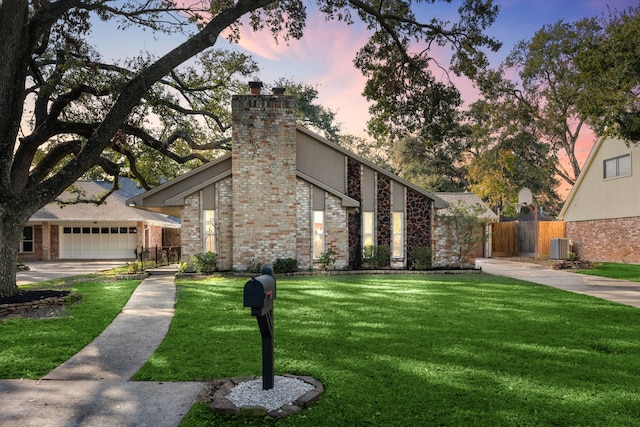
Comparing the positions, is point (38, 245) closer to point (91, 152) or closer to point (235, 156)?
point (235, 156)

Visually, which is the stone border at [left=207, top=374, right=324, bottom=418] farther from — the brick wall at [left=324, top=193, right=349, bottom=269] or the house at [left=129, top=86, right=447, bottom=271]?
the brick wall at [left=324, top=193, right=349, bottom=269]

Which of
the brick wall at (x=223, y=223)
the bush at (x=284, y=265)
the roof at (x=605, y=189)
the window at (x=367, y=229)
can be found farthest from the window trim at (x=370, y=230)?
the roof at (x=605, y=189)

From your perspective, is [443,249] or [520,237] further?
[520,237]

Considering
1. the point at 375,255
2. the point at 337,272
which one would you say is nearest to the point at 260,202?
the point at 337,272

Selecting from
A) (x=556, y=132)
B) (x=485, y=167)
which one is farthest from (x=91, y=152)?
(x=556, y=132)

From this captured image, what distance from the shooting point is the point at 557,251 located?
21844mm

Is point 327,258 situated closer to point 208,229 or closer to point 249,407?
point 208,229

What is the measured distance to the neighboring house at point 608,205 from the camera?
20.9 meters

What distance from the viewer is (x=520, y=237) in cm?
2842

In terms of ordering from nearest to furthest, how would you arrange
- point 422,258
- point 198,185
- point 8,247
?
point 8,247 → point 198,185 → point 422,258

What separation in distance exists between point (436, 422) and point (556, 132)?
3162 cm

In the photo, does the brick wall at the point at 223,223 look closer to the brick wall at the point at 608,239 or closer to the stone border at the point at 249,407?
the stone border at the point at 249,407

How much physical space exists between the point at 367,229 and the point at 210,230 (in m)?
5.81

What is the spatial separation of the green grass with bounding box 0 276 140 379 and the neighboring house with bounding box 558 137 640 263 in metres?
21.2
